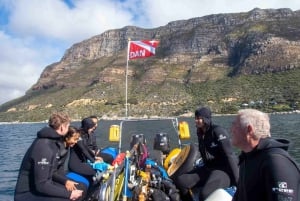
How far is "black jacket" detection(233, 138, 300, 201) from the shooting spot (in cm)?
341

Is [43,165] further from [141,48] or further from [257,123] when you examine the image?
[141,48]

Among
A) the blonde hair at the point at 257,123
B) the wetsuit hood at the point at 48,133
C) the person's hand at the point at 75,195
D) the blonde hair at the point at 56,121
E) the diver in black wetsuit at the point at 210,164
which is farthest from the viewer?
the diver in black wetsuit at the point at 210,164

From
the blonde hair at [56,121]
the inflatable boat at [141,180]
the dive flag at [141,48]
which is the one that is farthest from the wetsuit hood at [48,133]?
the dive flag at [141,48]

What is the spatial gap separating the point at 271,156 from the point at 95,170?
5476 millimetres

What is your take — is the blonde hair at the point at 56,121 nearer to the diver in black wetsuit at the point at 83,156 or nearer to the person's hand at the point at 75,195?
the person's hand at the point at 75,195

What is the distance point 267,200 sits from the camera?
3586mm

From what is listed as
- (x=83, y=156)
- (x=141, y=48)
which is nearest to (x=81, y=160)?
(x=83, y=156)

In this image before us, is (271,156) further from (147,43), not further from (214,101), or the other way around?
(214,101)

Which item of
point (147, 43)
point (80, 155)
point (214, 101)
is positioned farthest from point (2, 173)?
point (214, 101)

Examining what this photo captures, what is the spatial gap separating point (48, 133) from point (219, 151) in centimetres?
302

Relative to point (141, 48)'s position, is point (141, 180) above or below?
below

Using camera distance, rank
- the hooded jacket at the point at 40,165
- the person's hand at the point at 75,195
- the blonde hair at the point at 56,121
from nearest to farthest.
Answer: the hooded jacket at the point at 40,165, the blonde hair at the point at 56,121, the person's hand at the point at 75,195

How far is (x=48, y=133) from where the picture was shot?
588cm

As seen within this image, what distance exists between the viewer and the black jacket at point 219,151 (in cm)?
730
